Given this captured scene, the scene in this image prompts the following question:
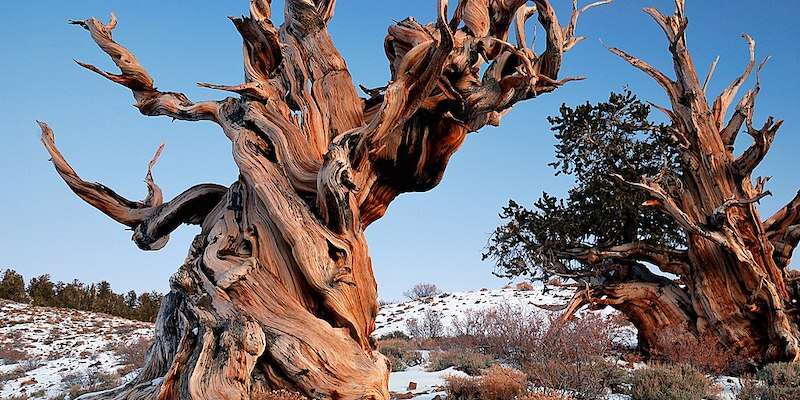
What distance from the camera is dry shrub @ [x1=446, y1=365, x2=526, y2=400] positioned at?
705 centimetres

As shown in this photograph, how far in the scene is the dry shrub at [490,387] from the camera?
7.05 m

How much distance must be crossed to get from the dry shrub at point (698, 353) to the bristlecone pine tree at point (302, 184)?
18.2 ft

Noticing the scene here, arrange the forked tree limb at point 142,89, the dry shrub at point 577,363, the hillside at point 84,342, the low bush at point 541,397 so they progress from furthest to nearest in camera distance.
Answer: the hillside at point 84,342
the forked tree limb at point 142,89
the dry shrub at point 577,363
the low bush at point 541,397

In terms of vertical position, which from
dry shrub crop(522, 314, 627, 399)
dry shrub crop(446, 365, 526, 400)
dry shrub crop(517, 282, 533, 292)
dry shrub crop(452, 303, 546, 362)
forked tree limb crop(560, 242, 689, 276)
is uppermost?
dry shrub crop(517, 282, 533, 292)

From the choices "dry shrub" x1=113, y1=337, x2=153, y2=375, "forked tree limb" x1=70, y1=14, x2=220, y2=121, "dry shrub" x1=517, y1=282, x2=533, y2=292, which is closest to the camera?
"forked tree limb" x1=70, y1=14, x2=220, y2=121

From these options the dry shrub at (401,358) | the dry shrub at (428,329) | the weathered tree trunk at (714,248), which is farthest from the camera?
the dry shrub at (428,329)

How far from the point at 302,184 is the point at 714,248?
9.17 metres

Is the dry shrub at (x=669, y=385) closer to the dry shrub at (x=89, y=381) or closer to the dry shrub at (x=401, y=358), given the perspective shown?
the dry shrub at (x=401, y=358)

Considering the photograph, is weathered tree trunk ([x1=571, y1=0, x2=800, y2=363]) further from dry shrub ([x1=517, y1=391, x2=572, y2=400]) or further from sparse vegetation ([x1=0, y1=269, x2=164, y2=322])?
sparse vegetation ([x1=0, y1=269, x2=164, y2=322])

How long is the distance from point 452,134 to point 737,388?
5483mm

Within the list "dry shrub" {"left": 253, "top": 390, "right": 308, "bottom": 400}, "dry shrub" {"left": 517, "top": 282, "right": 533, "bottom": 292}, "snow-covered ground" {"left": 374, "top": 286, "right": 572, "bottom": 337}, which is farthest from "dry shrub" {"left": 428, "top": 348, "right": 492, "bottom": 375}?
"dry shrub" {"left": 517, "top": 282, "right": 533, "bottom": 292}

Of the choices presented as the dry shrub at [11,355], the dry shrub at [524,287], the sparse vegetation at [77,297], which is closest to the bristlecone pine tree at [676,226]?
the dry shrub at [11,355]

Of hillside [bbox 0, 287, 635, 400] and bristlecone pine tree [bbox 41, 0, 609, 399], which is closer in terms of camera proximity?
bristlecone pine tree [bbox 41, 0, 609, 399]

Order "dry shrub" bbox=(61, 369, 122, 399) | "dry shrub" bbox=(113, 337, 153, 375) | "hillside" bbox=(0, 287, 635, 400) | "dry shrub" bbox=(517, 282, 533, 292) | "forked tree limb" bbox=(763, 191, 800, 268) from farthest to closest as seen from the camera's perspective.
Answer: "dry shrub" bbox=(517, 282, 533, 292) → "dry shrub" bbox=(113, 337, 153, 375) → "hillside" bbox=(0, 287, 635, 400) → "forked tree limb" bbox=(763, 191, 800, 268) → "dry shrub" bbox=(61, 369, 122, 399)
